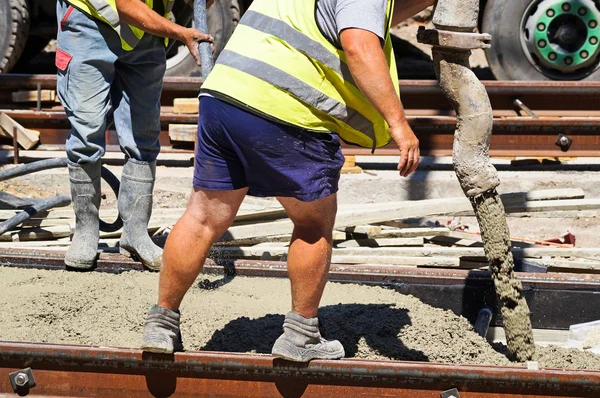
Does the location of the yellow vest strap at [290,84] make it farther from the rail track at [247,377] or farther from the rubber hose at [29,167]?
the rubber hose at [29,167]

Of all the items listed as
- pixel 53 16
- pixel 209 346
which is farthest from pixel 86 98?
pixel 53 16

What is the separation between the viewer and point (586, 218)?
762cm

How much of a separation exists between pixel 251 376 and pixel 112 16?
7.32 feet

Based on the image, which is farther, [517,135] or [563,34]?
[563,34]

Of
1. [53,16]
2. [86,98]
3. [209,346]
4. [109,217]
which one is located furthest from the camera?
[53,16]

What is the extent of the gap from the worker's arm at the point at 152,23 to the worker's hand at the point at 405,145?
1593 mm

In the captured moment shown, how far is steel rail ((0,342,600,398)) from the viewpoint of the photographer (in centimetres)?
349

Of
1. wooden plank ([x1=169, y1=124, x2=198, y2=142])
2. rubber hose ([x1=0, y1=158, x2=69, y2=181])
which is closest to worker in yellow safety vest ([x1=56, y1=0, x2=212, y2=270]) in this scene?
rubber hose ([x1=0, y1=158, x2=69, y2=181])

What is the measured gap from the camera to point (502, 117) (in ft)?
26.7

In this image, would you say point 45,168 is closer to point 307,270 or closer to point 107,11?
point 107,11

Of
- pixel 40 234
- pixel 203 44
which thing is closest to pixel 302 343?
pixel 203 44

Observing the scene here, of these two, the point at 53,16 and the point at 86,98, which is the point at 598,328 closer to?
the point at 86,98

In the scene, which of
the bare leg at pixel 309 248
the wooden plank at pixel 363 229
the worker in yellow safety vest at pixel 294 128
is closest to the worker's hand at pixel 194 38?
the worker in yellow safety vest at pixel 294 128

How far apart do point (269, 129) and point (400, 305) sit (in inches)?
60.0
